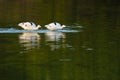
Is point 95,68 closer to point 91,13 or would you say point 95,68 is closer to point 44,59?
point 44,59

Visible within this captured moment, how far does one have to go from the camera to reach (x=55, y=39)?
23.4 m

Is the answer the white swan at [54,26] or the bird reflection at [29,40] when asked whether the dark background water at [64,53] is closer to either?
the bird reflection at [29,40]

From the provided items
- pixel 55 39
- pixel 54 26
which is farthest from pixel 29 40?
pixel 54 26

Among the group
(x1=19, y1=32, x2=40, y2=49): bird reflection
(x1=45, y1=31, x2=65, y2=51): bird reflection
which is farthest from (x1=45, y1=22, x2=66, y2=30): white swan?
(x1=19, y1=32, x2=40, y2=49): bird reflection

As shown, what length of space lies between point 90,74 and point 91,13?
18.4 metres

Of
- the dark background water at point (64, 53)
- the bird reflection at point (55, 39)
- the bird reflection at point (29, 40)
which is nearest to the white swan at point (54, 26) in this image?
the bird reflection at point (55, 39)

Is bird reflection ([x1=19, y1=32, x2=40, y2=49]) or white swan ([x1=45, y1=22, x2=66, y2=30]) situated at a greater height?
white swan ([x1=45, y1=22, x2=66, y2=30])

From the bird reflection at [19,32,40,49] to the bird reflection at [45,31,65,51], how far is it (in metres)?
0.38

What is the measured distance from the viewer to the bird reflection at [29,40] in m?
21.9

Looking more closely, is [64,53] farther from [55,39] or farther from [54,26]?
[54,26]

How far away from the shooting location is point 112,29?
2642 centimetres

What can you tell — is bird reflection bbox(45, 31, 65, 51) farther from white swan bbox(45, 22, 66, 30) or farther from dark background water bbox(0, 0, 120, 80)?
white swan bbox(45, 22, 66, 30)

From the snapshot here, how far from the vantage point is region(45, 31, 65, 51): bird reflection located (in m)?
21.9

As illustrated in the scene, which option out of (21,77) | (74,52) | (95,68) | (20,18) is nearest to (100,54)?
(74,52)
